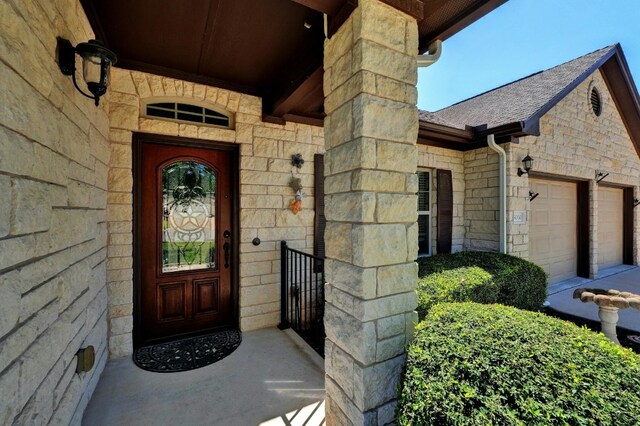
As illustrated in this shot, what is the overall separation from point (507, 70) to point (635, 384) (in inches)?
299

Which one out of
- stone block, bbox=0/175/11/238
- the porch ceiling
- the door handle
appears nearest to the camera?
stone block, bbox=0/175/11/238

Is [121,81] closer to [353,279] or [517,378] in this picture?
[353,279]

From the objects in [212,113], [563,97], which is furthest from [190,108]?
[563,97]

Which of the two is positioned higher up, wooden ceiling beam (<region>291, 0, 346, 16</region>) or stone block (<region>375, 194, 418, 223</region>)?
wooden ceiling beam (<region>291, 0, 346, 16</region>)

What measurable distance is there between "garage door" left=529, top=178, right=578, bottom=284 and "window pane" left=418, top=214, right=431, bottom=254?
1.89m

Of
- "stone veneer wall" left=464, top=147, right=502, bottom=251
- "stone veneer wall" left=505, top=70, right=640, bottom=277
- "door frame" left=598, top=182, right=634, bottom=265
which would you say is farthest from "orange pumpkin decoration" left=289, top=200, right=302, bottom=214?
"door frame" left=598, top=182, right=634, bottom=265

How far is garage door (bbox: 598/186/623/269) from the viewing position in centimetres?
608

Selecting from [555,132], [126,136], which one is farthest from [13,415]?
[555,132]

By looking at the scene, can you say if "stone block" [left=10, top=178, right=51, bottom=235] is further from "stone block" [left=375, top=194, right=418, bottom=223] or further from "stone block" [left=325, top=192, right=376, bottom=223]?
"stone block" [left=375, top=194, right=418, bottom=223]

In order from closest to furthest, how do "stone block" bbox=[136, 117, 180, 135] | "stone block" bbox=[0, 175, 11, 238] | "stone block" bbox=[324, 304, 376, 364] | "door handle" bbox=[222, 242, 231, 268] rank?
"stone block" bbox=[0, 175, 11, 238] → "stone block" bbox=[324, 304, 376, 364] → "stone block" bbox=[136, 117, 180, 135] → "door handle" bbox=[222, 242, 231, 268]

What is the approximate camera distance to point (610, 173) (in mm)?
5871

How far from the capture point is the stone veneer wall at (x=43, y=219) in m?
0.99

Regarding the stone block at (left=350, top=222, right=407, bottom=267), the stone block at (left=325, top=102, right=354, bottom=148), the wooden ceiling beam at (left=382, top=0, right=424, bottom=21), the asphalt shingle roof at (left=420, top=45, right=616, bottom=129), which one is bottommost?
the stone block at (left=350, top=222, right=407, bottom=267)

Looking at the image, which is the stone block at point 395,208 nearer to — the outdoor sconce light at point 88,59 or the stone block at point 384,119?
the stone block at point 384,119
